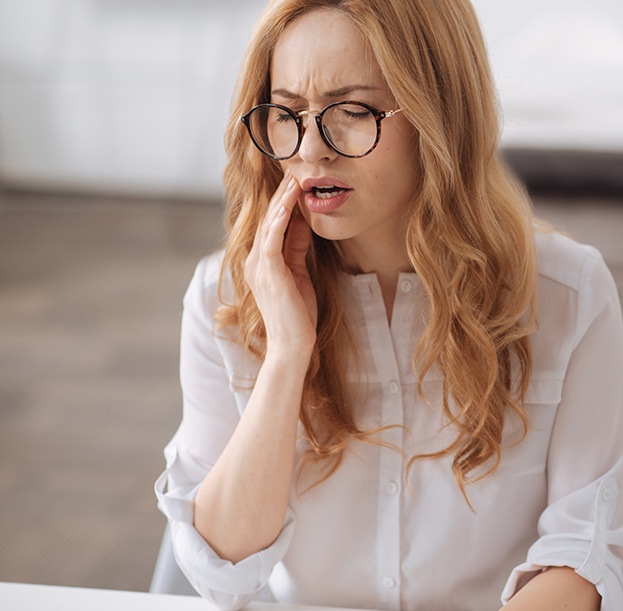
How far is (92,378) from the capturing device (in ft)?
11.5

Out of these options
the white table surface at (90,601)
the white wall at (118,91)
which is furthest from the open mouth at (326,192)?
the white wall at (118,91)

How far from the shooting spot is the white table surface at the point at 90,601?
107cm

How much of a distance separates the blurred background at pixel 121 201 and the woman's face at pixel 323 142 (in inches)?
40.8

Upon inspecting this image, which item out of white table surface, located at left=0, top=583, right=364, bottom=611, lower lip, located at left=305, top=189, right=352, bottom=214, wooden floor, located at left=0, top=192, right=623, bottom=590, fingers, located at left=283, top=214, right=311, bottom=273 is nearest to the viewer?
white table surface, located at left=0, top=583, right=364, bottom=611

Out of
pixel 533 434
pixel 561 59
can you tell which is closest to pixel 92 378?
pixel 533 434

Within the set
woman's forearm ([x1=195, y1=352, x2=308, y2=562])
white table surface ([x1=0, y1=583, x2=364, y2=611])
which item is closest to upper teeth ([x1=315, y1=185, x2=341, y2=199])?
woman's forearm ([x1=195, y1=352, x2=308, y2=562])

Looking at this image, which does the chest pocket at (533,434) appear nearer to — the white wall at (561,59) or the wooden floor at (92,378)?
the wooden floor at (92,378)

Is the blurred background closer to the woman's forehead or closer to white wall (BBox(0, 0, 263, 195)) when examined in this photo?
white wall (BBox(0, 0, 263, 195))

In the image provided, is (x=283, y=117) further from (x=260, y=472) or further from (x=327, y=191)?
(x=260, y=472)

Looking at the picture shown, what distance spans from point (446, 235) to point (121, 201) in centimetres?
493

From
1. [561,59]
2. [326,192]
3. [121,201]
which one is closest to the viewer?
[326,192]

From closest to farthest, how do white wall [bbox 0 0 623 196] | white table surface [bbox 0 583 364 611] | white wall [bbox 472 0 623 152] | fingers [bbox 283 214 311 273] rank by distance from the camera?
white table surface [bbox 0 583 364 611]
fingers [bbox 283 214 311 273]
white wall [bbox 472 0 623 152]
white wall [bbox 0 0 623 196]

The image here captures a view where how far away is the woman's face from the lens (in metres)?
1.11

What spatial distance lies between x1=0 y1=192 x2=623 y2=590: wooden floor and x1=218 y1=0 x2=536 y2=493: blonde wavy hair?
4.59 feet
